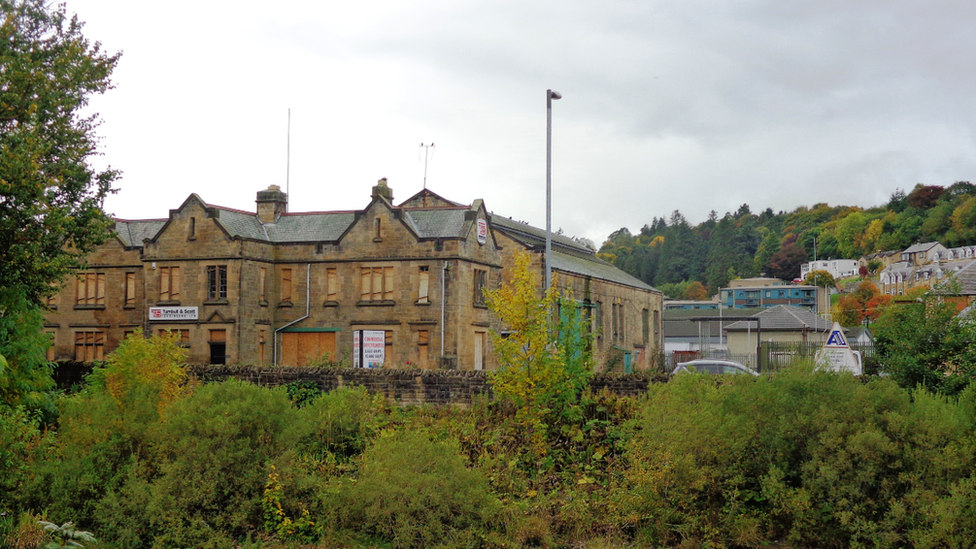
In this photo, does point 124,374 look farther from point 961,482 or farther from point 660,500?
point 961,482

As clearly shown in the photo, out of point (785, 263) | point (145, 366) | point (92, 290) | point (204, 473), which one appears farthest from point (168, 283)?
point (785, 263)

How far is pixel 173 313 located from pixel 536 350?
1118 inches

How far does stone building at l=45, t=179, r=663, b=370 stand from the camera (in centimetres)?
3984

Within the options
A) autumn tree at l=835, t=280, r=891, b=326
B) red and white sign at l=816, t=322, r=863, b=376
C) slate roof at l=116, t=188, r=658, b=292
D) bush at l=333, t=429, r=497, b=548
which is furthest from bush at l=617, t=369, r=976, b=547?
autumn tree at l=835, t=280, r=891, b=326

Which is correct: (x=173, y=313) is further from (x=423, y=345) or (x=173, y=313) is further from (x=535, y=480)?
(x=535, y=480)

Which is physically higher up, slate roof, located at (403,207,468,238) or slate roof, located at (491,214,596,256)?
slate roof, located at (491,214,596,256)

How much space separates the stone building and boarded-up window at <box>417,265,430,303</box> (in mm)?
45

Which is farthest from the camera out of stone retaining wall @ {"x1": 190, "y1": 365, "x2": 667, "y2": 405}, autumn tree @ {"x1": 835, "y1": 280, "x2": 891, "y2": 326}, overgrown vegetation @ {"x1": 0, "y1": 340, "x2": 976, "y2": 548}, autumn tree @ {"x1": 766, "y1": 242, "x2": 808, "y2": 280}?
autumn tree @ {"x1": 766, "y1": 242, "x2": 808, "y2": 280}

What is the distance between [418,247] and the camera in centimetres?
4009

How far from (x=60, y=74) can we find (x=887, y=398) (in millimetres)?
18485

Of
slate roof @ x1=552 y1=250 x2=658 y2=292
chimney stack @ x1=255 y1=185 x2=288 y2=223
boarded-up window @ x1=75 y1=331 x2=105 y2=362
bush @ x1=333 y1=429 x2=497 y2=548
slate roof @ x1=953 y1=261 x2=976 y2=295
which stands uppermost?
chimney stack @ x1=255 y1=185 x2=288 y2=223

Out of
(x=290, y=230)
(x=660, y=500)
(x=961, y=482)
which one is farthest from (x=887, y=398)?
(x=290, y=230)

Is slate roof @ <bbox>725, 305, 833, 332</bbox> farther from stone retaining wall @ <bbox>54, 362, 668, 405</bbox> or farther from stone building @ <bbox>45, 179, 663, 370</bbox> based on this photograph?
stone retaining wall @ <bbox>54, 362, 668, 405</bbox>

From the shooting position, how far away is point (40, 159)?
20.0m
